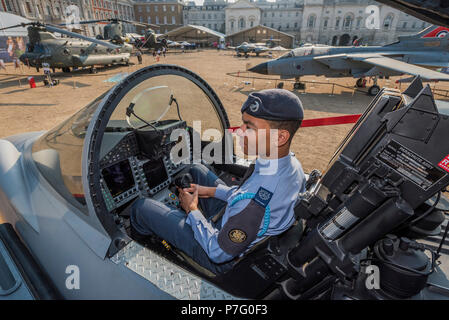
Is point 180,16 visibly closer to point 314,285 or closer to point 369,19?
point 369,19

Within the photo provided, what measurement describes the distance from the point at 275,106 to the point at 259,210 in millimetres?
596

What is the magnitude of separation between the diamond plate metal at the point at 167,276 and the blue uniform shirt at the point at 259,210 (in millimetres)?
180

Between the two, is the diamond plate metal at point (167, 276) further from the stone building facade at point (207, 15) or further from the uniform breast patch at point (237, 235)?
the stone building facade at point (207, 15)

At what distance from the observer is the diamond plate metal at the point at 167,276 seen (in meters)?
1.42

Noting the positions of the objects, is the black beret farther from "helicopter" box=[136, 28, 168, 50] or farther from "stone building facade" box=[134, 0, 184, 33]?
"stone building facade" box=[134, 0, 184, 33]

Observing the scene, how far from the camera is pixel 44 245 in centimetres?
168

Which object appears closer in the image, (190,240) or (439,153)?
(439,153)

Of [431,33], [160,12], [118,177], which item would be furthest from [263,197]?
[160,12]

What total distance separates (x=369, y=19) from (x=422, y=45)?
2204 inches

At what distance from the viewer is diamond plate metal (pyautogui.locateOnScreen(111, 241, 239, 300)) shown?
1.42m

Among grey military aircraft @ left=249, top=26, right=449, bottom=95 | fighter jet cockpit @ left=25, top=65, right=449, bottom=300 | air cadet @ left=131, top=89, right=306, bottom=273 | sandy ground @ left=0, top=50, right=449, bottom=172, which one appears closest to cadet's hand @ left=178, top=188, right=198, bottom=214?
air cadet @ left=131, top=89, right=306, bottom=273

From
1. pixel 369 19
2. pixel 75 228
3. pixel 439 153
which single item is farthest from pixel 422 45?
pixel 369 19

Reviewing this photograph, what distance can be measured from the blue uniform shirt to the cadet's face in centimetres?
10

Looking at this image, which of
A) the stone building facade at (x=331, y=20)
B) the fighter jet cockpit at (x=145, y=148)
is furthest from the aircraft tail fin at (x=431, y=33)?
the stone building facade at (x=331, y=20)
